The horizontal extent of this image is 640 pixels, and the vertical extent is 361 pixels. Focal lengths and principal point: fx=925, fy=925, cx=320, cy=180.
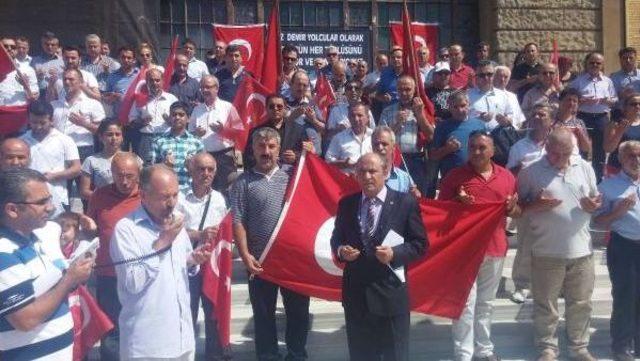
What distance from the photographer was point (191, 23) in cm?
1456

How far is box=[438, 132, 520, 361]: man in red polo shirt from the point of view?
6664 millimetres

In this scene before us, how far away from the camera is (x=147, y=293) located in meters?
4.72

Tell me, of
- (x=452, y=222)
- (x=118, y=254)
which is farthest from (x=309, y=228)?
(x=118, y=254)

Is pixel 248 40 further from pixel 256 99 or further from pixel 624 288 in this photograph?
pixel 624 288

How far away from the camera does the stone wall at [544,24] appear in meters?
14.5

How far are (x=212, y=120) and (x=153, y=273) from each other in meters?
4.19

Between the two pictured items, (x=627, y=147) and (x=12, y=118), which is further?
(x=12, y=118)

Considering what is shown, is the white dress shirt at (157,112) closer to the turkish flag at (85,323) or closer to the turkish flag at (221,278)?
the turkish flag at (221,278)

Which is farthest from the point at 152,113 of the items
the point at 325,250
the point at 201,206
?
the point at 325,250

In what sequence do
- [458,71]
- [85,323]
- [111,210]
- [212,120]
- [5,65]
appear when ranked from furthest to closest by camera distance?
1. [458,71]
2. [5,65]
3. [212,120]
4. [111,210]
5. [85,323]

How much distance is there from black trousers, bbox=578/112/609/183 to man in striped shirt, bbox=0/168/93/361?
721 centimetres

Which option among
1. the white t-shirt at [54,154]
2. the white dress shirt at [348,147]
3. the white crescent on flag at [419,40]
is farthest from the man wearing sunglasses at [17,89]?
the white crescent on flag at [419,40]

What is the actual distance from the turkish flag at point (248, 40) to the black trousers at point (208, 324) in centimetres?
→ 449

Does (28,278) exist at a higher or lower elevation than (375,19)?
lower
